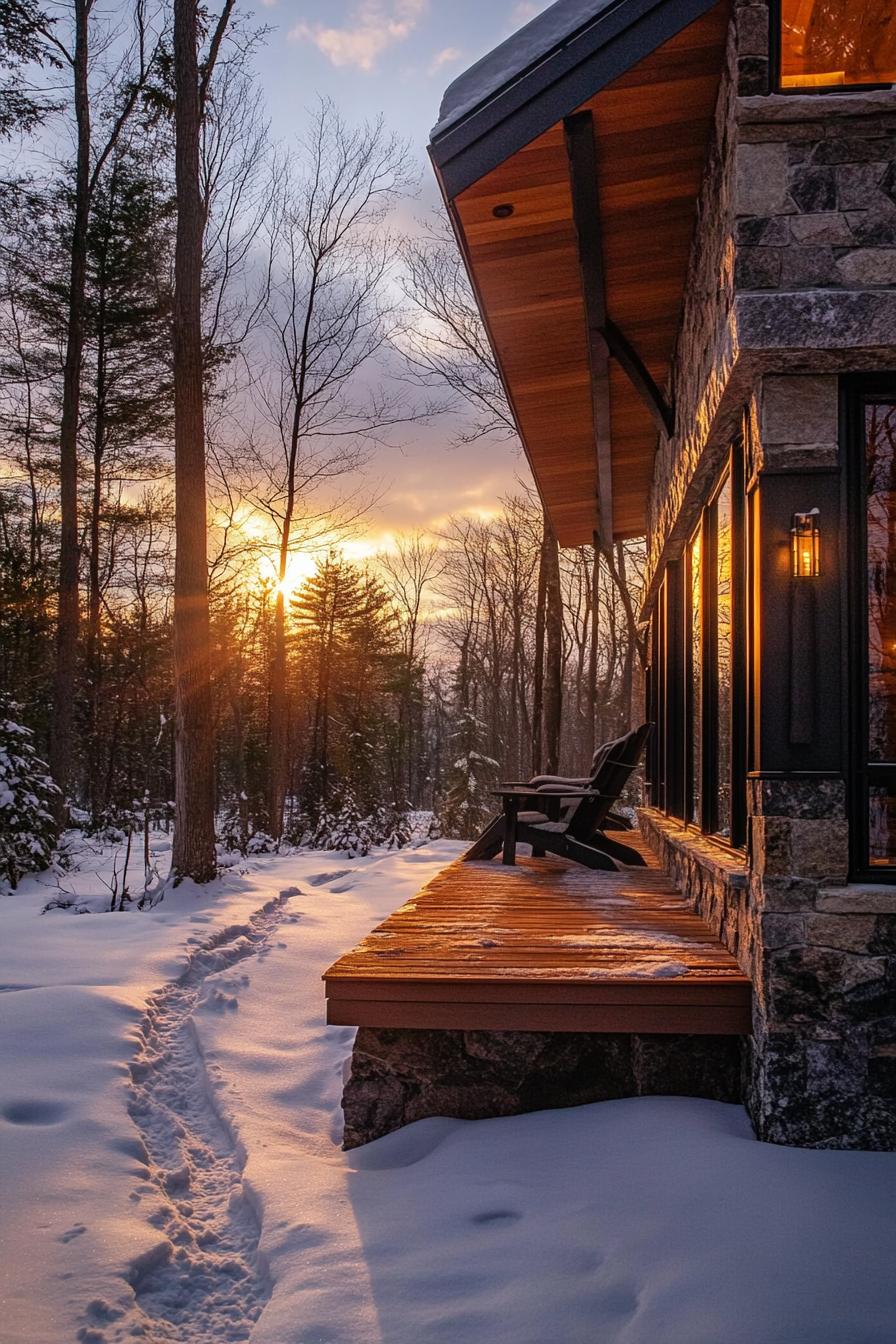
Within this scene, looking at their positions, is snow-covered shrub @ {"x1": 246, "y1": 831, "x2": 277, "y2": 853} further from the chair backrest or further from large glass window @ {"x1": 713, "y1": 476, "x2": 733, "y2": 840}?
large glass window @ {"x1": 713, "y1": 476, "x2": 733, "y2": 840}

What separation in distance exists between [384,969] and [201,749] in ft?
17.1

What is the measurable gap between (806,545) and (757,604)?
0.25 metres

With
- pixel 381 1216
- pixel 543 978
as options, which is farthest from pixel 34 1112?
pixel 543 978

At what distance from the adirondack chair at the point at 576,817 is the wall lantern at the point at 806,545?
10.7 ft

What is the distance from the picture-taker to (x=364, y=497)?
17109 mm

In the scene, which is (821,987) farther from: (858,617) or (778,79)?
(778,79)

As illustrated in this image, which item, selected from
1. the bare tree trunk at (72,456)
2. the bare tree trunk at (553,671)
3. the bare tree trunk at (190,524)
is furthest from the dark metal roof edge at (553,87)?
the bare tree trunk at (553,671)

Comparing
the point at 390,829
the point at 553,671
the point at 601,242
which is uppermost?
the point at 601,242

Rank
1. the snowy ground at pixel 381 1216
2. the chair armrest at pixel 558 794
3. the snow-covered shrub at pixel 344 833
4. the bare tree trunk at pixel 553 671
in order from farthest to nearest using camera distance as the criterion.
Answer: the bare tree trunk at pixel 553 671 → the snow-covered shrub at pixel 344 833 → the chair armrest at pixel 558 794 → the snowy ground at pixel 381 1216

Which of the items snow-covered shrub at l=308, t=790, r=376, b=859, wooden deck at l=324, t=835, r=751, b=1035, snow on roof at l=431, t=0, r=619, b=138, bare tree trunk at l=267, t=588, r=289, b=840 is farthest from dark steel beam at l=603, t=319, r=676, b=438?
bare tree trunk at l=267, t=588, r=289, b=840

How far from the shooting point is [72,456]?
1202 cm

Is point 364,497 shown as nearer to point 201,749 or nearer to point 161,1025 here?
point 201,749

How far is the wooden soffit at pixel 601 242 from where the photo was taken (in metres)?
3.48

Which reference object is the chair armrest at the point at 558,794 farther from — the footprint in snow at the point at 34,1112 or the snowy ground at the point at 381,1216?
the footprint in snow at the point at 34,1112
